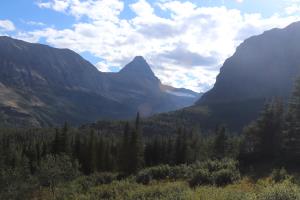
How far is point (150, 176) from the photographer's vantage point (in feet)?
145

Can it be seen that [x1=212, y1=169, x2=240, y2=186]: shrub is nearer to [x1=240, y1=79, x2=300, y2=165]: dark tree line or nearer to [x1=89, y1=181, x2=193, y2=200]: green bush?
[x1=89, y1=181, x2=193, y2=200]: green bush

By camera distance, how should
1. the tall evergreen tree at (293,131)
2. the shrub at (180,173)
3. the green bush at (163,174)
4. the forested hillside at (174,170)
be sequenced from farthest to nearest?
the tall evergreen tree at (293,131) → the green bush at (163,174) → the shrub at (180,173) → the forested hillside at (174,170)

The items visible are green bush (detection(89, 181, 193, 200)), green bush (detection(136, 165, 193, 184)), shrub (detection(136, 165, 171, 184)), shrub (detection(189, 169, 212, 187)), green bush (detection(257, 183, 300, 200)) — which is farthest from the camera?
shrub (detection(136, 165, 171, 184))

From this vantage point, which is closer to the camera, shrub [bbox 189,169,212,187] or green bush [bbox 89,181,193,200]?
green bush [bbox 89,181,193,200]

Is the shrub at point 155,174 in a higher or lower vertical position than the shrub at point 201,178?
lower

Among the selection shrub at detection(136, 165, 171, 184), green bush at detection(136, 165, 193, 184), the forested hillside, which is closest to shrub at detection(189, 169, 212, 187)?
the forested hillside

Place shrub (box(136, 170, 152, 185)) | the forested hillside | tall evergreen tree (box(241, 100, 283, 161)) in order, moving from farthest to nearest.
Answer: tall evergreen tree (box(241, 100, 283, 161))
shrub (box(136, 170, 152, 185))
the forested hillside

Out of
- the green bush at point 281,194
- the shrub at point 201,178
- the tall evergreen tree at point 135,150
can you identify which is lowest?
the tall evergreen tree at point 135,150

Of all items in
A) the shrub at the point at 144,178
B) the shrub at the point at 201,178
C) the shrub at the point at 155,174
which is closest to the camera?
the shrub at the point at 201,178

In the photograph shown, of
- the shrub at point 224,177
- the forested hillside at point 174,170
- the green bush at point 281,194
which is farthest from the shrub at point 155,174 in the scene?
the green bush at point 281,194

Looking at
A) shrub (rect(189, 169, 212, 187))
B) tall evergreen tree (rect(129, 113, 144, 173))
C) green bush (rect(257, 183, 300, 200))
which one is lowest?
tall evergreen tree (rect(129, 113, 144, 173))

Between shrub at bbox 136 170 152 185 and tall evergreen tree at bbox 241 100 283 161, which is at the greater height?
tall evergreen tree at bbox 241 100 283 161

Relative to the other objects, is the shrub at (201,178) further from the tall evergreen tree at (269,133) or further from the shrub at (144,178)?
the tall evergreen tree at (269,133)

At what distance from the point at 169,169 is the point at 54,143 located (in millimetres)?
59138
